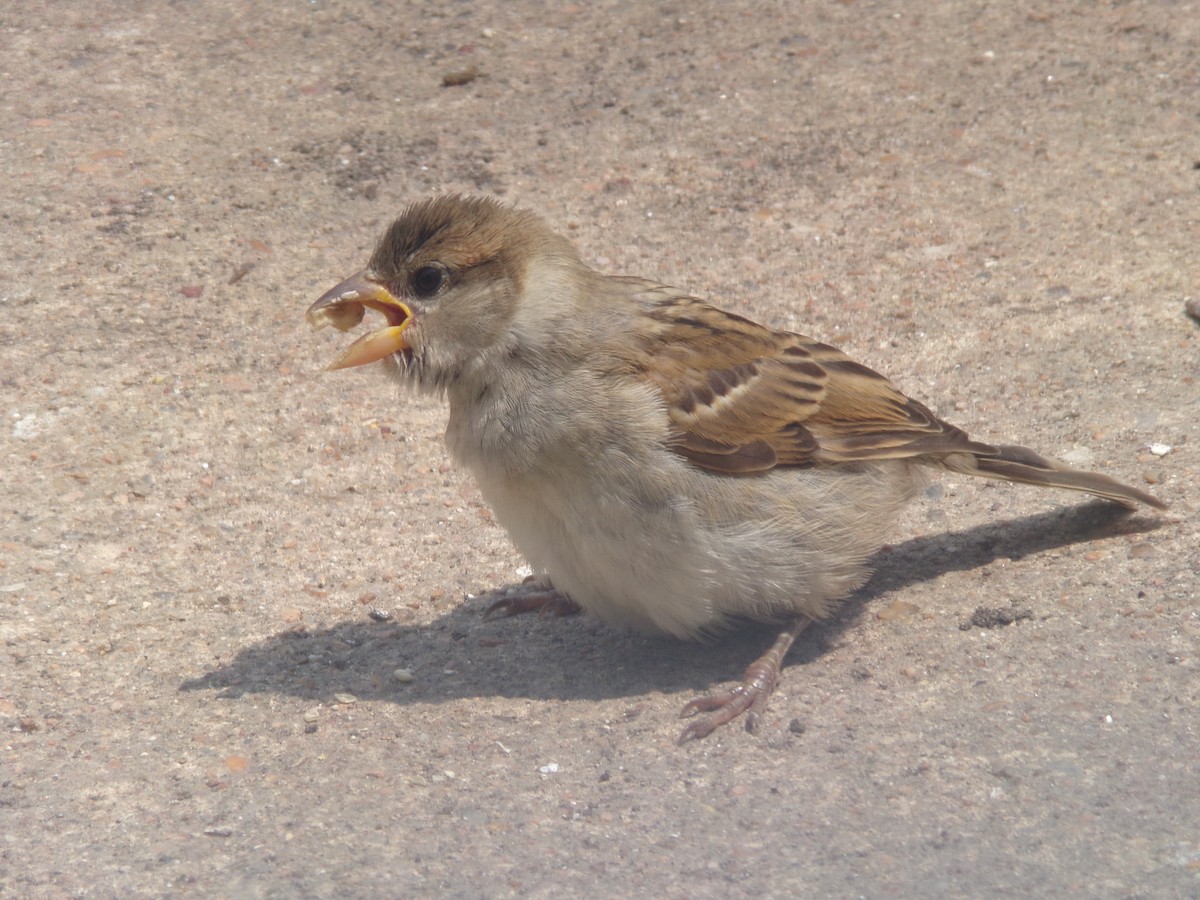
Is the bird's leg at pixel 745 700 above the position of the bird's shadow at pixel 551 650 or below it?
above

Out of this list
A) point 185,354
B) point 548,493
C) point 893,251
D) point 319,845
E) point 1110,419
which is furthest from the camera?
point 893,251

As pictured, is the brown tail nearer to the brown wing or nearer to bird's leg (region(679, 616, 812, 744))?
the brown wing

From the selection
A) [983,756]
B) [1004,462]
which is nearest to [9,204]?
[1004,462]

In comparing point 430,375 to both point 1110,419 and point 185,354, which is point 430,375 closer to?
point 185,354

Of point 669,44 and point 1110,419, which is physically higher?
point 669,44

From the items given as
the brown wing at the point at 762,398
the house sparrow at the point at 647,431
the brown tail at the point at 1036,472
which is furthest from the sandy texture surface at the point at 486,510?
the brown wing at the point at 762,398

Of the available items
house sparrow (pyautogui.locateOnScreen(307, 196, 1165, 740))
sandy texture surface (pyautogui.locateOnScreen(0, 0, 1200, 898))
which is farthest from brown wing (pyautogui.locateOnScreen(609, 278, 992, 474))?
sandy texture surface (pyautogui.locateOnScreen(0, 0, 1200, 898))

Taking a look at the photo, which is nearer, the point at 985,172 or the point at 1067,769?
the point at 1067,769

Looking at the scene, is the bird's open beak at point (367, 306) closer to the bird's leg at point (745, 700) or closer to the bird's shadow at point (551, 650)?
the bird's shadow at point (551, 650)
